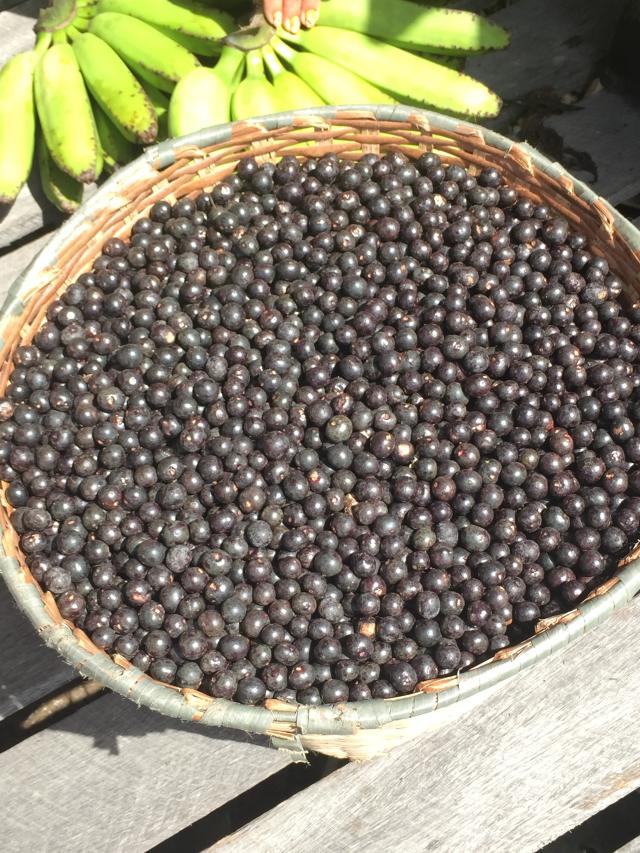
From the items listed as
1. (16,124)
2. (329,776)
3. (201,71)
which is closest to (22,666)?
(329,776)

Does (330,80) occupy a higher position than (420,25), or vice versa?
(420,25)

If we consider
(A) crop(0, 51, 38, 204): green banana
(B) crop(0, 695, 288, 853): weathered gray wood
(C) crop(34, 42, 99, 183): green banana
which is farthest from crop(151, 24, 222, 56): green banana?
(B) crop(0, 695, 288, 853): weathered gray wood

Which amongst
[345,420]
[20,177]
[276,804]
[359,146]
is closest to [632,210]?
[359,146]

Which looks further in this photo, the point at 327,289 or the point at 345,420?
the point at 327,289

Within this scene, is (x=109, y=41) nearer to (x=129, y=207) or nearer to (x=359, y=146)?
(x=129, y=207)

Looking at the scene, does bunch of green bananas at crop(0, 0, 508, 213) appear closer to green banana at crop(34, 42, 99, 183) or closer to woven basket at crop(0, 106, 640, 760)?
green banana at crop(34, 42, 99, 183)

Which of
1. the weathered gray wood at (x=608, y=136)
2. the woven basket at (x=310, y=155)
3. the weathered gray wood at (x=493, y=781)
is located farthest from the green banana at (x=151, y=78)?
the weathered gray wood at (x=493, y=781)

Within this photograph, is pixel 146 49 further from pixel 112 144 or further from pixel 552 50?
pixel 552 50
